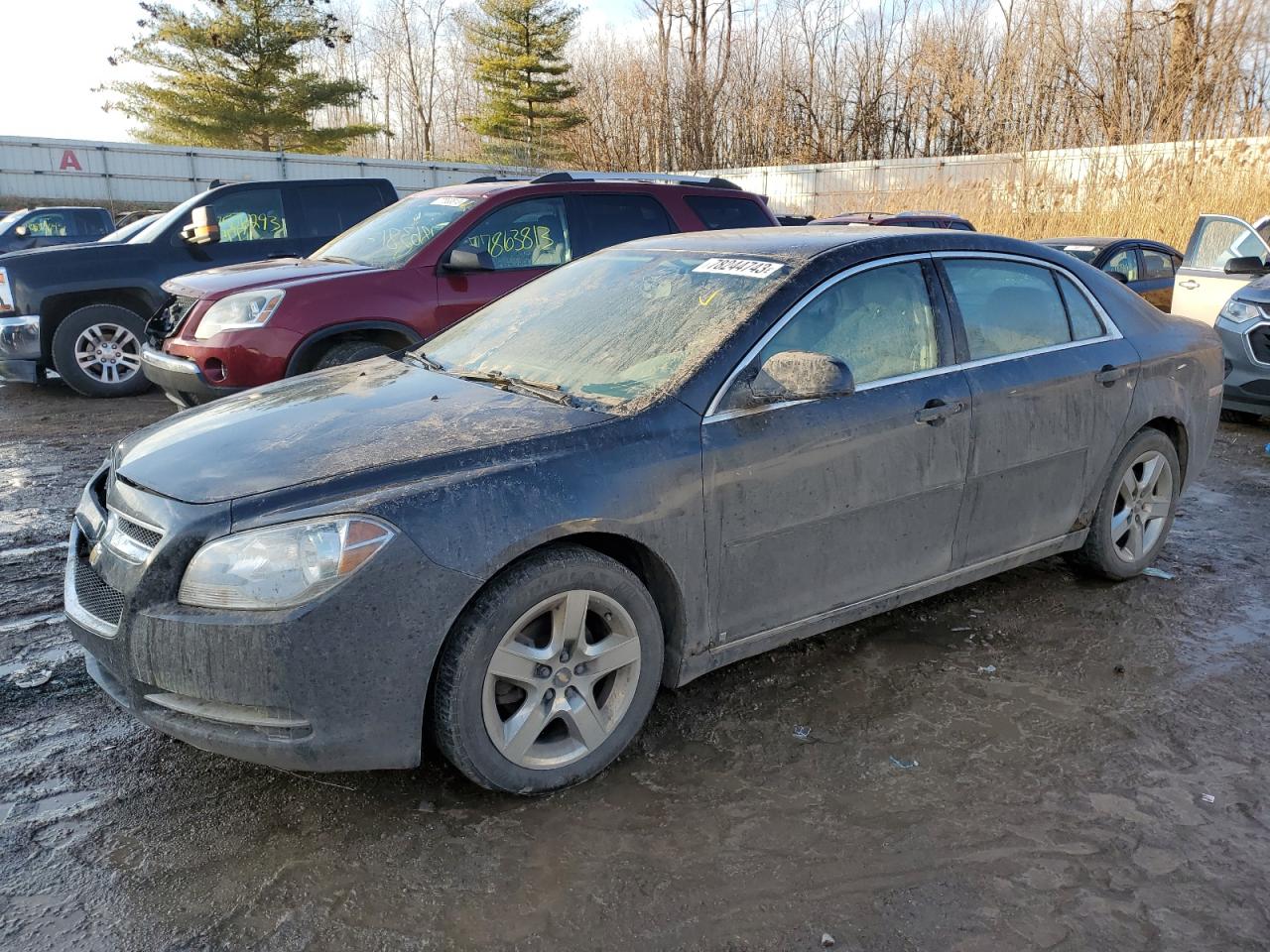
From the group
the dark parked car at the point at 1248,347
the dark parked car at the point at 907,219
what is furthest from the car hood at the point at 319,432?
the dark parked car at the point at 907,219

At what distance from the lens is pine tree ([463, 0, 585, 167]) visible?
4403 centimetres

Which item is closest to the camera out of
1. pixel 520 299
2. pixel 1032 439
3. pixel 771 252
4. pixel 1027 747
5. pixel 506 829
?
pixel 506 829

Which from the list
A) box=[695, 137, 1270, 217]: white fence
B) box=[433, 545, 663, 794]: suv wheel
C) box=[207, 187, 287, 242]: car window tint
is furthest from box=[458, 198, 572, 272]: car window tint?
box=[695, 137, 1270, 217]: white fence

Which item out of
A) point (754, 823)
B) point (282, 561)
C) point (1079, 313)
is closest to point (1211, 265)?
point (1079, 313)

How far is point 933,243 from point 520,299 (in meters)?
1.72

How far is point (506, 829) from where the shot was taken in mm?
2703

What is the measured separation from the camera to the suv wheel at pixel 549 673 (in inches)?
104

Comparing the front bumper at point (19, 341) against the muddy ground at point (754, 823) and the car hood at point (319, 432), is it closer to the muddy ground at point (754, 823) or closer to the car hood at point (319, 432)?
the muddy ground at point (754, 823)

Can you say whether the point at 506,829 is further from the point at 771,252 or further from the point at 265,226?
the point at 265,226

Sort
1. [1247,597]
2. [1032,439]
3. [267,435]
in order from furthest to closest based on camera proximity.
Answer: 1. [1247,597]
2. [1032,439]
3. [267,435]

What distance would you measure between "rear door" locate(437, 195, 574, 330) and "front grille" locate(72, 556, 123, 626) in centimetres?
394

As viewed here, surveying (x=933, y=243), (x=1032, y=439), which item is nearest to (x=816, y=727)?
(x=1032, y=439)

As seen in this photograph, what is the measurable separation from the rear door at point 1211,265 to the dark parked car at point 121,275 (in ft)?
27.9

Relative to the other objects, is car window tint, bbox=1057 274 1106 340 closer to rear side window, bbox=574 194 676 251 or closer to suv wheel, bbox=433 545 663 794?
suv wheel, bbox=433 545 663 794
